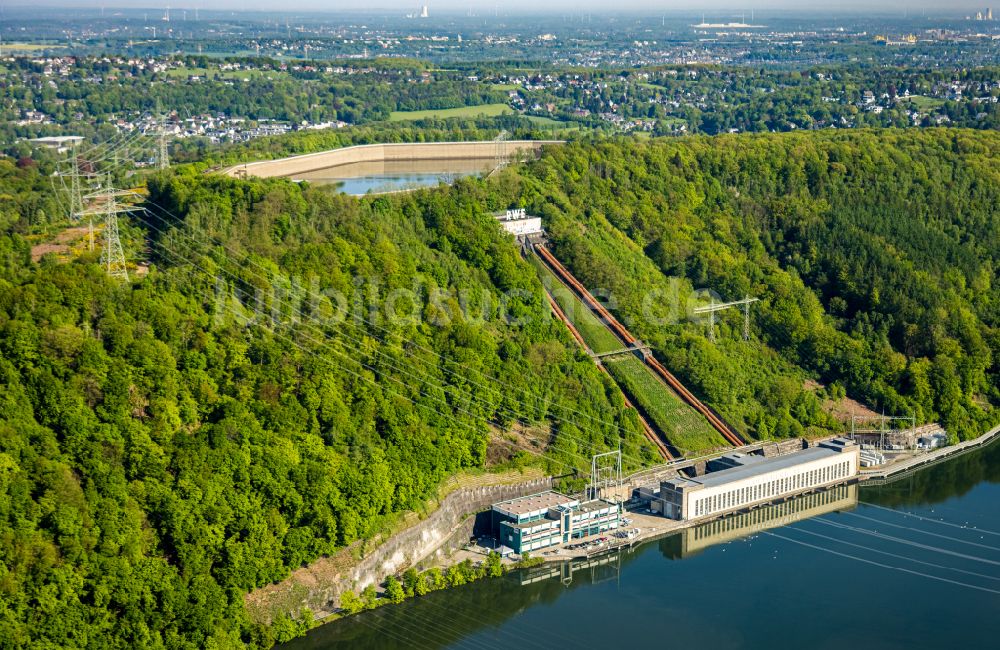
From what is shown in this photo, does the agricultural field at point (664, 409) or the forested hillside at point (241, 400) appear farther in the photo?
the agricultural field at point (664, 409)

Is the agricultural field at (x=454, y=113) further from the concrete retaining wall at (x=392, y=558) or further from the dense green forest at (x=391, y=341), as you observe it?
the concrete retaining wall at (x=392, y=558)

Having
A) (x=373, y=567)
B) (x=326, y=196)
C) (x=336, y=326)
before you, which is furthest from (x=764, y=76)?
(x=373, y=567)

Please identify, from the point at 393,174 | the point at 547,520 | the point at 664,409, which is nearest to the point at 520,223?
the point at 664,409

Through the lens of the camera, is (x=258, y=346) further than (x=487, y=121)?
No

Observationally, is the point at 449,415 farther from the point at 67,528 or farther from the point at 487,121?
the point at 487,121

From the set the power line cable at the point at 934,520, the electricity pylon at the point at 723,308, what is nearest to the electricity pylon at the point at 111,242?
the electricity pylon at the point at 723,308

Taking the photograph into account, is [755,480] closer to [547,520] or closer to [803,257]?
[547,520]
